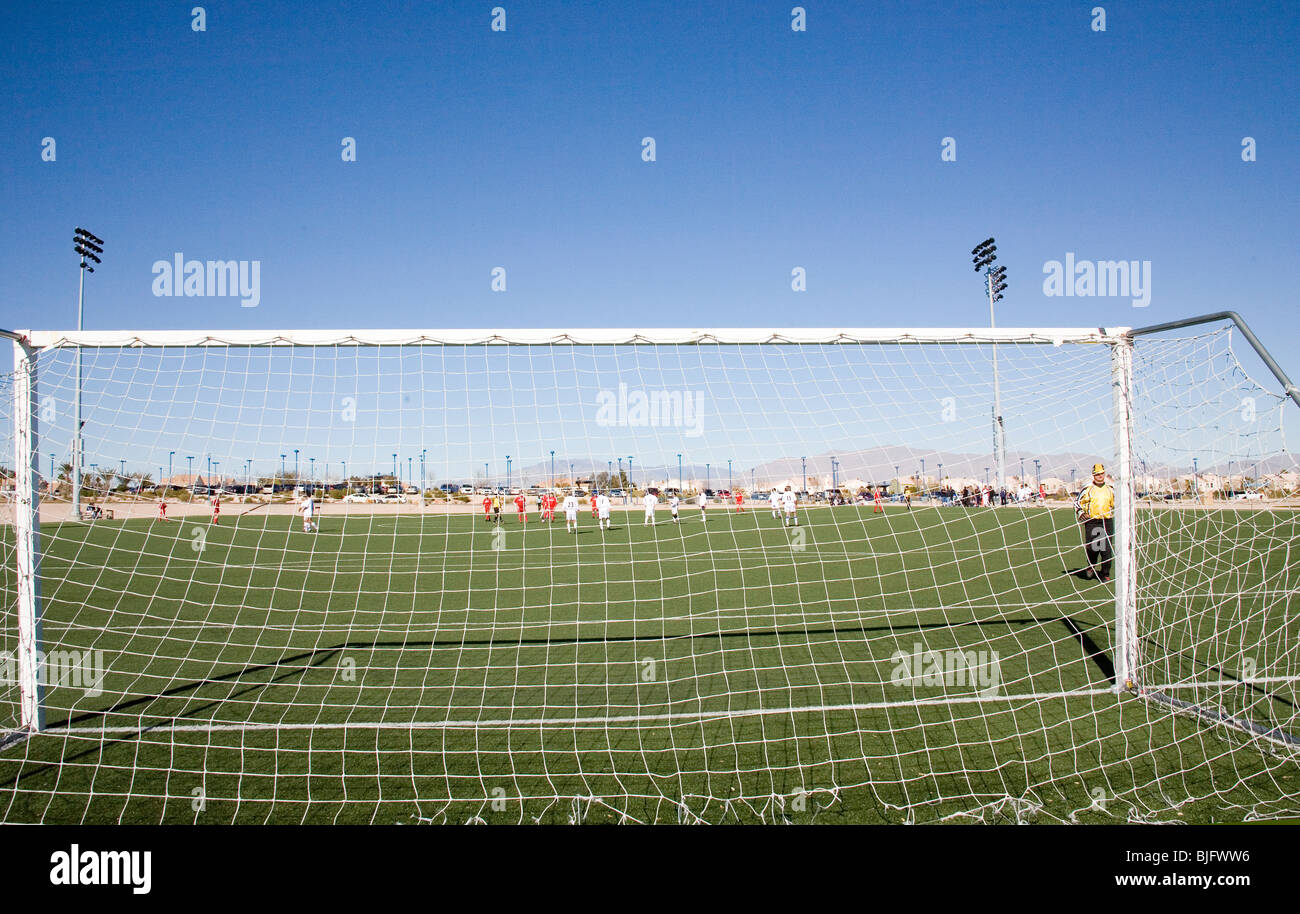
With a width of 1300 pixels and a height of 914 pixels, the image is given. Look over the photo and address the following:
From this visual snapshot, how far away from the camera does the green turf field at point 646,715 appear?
11.9ft

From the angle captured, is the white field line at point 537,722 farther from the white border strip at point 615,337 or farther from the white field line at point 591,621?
the white field line at point 591,621

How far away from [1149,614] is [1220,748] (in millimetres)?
3769

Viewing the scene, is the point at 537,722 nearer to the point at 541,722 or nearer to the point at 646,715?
the point at 541,722

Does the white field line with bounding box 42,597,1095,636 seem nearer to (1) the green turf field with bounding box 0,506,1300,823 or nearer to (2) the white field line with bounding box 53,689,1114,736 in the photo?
(1) the green turf field with bounding box 0,506,1300,823

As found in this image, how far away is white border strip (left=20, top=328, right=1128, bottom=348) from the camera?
498cm

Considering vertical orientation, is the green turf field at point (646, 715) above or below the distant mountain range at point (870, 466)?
below

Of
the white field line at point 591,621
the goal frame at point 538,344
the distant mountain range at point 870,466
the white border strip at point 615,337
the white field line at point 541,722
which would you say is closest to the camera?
the goal frame at point 538,344

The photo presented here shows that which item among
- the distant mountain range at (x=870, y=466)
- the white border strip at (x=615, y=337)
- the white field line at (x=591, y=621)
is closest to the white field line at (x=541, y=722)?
the distant mountain range at (x=870, y=466)

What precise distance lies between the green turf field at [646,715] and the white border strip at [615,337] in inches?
78.2

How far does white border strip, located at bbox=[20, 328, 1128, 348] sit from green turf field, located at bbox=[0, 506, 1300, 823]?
1.99 m

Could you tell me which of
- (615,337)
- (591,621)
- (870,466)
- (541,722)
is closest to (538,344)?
(615,337)

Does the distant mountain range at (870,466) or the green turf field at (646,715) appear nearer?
the green turf field at (646,715)

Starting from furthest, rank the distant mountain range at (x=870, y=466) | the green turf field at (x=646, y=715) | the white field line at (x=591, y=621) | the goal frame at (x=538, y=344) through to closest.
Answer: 1. the white field line at (x=591, y=621)
2. the distant mountain range at (x=870, y=466)
3. the goal frame at (x=538, y=344)
4. the green turf field at (x=646, y=715)

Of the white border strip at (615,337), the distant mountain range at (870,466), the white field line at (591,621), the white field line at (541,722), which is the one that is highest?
the white border strip at (615,337)
